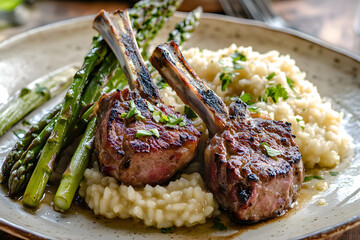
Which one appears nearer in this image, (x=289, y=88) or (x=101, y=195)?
(x=101, y=195)

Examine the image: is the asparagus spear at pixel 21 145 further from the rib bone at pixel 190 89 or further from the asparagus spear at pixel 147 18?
the asparagus spear at pixel 147 18

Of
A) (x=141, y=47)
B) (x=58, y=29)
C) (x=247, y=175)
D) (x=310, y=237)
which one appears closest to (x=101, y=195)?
(x=247, y=175)

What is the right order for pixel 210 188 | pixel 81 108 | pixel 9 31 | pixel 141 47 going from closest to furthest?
pixel 210 188
pixel 81 108
pixel 141 47
pixel 9 31

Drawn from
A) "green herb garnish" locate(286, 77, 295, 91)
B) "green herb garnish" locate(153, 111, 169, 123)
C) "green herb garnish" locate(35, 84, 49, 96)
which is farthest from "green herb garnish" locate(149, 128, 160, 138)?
"green herb garnish" locate(35, 84, 49, 96)

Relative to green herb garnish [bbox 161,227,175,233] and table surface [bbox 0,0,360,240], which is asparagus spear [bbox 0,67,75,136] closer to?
green herb garnish [bbox 161,227,175,233]

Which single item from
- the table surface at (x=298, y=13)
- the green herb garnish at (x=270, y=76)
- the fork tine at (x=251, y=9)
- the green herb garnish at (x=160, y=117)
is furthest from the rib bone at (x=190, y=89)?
the table surface at (x=298, y=13)

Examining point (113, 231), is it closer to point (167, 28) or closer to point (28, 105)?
point (28, 105)

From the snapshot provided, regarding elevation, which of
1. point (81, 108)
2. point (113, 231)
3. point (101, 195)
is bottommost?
point (113, 231)
